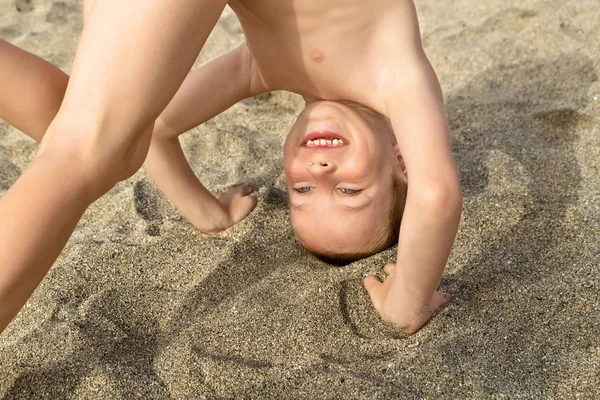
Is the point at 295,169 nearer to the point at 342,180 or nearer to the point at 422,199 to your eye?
the point at 342,180

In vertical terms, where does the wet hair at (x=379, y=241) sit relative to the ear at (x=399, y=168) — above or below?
below

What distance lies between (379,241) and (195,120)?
706 millimetres

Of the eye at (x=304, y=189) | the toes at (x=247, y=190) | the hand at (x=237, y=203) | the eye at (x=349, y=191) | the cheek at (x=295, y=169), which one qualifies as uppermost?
the cheek at (x=295, y=169)

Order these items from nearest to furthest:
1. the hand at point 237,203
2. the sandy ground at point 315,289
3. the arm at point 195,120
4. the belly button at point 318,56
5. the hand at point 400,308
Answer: the sandy ground at point 315,289 < the hand at point 400,308 < the belly button at point 318,56 < the arm at point 195,120 < the hand at point 237,203

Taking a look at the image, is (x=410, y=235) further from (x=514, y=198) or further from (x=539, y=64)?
(x=539, y=64)

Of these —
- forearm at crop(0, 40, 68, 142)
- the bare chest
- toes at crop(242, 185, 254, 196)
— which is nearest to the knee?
forearm at crop(0, 40, 68, 142)

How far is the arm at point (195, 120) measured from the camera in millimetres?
2252

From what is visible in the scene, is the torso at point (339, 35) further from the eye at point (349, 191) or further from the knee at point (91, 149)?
the knee at point (91, 149)

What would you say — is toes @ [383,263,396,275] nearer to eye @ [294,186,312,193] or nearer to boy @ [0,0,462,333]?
boy @ [0,0,462,333]

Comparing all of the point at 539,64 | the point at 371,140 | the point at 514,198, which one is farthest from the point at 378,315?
the point at 539,64

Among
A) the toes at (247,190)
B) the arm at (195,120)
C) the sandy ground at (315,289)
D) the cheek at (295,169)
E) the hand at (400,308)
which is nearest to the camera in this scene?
the sandy ground at (315,289)

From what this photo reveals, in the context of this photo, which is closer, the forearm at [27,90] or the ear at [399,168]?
the forearm at [27,90]

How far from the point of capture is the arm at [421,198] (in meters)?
1.70

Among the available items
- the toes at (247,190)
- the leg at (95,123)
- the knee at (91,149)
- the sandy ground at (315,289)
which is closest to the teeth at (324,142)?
the sandy ground at (315,289)
